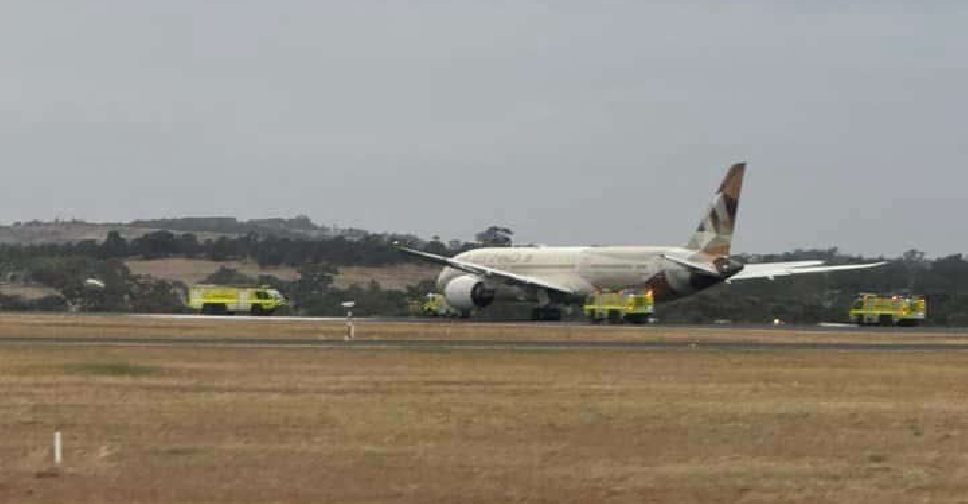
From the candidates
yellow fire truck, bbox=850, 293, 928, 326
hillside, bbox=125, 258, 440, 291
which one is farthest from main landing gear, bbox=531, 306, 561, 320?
hillside, bbox=125, 258, 440, 291

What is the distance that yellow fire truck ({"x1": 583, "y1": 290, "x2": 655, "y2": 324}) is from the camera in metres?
84.2

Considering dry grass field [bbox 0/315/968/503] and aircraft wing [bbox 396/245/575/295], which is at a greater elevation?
aircraft wing [bbox 396/245/575/295]

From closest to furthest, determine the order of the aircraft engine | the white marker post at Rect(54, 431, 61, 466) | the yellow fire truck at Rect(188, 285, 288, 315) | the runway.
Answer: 1. the white marker post at Rect(54, 431, 61, 466)
2. the runway
3. the aircraft engine
4. the yellow fire truck at Rect(188, 285, 288, 315)

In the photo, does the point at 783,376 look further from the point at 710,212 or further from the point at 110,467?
the point at 710,212

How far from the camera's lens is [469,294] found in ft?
301

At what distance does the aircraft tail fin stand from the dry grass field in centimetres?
3282

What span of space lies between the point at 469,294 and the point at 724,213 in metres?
15.2

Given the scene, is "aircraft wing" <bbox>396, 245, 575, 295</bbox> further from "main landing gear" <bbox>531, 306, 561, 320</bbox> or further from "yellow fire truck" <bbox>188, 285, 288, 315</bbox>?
"yellow fire truck" <bbox>188, 285, 288, 315</bbox>

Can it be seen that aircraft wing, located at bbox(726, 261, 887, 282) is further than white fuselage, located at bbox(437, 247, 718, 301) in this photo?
Yes

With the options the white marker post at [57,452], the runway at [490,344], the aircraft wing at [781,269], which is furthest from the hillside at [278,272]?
the white marker post at [57,452]

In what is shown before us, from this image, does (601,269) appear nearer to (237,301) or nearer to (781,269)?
(781,269)

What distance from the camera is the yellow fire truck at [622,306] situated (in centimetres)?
8419

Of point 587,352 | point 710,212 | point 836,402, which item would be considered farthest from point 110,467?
point 710,212

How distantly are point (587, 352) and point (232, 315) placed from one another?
4731 centimetres
